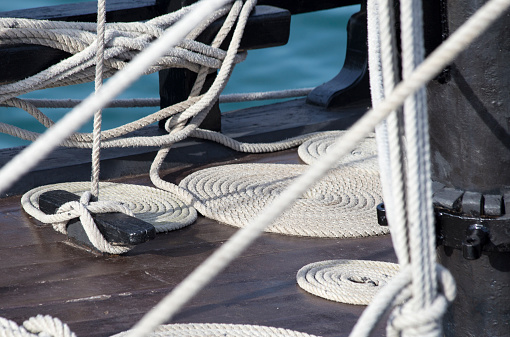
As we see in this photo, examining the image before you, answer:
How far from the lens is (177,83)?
2586mm

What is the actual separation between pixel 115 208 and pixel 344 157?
3.20 ft

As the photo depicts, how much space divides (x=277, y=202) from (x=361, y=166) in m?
1.75

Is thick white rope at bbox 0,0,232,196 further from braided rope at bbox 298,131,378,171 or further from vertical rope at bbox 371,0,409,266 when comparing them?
braided rope at bbox 298,131,378,171

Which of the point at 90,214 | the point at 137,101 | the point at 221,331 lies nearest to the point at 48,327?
the point at 221,331

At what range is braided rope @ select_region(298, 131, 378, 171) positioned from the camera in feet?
8.08

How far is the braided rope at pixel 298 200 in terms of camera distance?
1.93 m

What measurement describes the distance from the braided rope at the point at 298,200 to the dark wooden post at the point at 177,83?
307 mm

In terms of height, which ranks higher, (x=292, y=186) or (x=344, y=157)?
(x=292, y=186)

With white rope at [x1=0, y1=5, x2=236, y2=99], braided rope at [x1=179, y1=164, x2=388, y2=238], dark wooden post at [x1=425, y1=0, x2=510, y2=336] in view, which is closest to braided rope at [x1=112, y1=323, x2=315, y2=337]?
dark wooden post at [x1=425, y1=0, x2=510, y2=336]

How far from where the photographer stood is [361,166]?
2.43 metres

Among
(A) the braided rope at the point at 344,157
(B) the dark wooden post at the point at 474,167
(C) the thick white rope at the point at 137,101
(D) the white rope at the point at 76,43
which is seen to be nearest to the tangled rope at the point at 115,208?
(D) the white rope at the point at 76,43

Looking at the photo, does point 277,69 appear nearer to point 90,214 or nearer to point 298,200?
point 298,200

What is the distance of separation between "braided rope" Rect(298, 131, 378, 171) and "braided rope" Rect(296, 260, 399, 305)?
2.52 ft

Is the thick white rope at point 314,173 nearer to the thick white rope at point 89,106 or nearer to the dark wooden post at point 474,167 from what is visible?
the thick white rope at point 89,106
